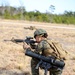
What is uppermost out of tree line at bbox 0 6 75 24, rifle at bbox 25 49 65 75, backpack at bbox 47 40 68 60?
backpack at bbox 47 40 68 60

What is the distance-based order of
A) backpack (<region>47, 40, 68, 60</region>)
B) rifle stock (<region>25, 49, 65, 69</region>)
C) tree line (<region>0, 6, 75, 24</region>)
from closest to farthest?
rifle stock (<region>25, 49, 65, 69</region>) < backpack (<region>47, 40, 68, 60</region>) < tree line (<region>0, 6, 75, 24</region>)

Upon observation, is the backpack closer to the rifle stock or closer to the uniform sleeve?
the uniform sleeve

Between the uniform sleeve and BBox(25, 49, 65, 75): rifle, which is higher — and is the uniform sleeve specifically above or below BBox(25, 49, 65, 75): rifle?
above


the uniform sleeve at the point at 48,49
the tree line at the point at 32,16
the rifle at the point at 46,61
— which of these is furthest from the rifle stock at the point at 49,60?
the tree line at the point at 32,16

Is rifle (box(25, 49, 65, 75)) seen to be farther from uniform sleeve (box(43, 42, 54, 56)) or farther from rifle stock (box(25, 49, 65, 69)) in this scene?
uniform sleeve (box(43, 42, 54, 56))

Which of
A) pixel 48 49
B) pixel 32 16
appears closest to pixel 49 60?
pixel 48 49

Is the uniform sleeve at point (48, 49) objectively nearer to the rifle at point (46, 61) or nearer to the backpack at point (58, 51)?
the backpack at point (58, 51)

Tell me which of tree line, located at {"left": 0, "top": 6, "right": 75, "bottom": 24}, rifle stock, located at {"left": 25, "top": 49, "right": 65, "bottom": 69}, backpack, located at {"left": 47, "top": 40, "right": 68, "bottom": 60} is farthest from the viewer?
tree line, located at {"left": 0, "top": 6, "right": 75, "bottom": 24}

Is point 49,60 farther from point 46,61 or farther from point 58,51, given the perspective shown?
point 58,51

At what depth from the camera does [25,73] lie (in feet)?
31.0

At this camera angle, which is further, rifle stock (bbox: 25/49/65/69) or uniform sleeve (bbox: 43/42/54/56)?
uniform sleeve (bbox: 43/42/54/56)

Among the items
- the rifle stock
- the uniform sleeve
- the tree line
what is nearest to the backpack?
the uniform sleeve

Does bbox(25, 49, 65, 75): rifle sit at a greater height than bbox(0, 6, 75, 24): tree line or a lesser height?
greater

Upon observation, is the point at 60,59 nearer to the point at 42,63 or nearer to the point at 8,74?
the point at 42,63
